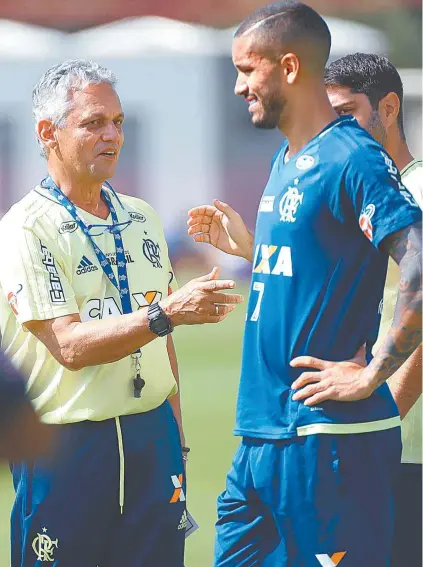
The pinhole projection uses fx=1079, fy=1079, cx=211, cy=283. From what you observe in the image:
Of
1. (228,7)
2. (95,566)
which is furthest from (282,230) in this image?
(228,7)

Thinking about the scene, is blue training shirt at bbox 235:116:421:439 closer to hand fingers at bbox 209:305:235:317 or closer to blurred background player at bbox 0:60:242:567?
hand fingers at bbox 209:305:235:317

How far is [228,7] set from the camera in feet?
64.9

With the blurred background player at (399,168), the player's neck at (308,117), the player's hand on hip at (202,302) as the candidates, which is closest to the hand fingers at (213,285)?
the player's hand on hip at (202,302)

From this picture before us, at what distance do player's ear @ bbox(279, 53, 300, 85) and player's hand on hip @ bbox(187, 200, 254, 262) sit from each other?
0.63 m

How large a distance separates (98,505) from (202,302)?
80 centimetres

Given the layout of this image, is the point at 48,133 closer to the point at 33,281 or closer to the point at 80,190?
the point at 80,190

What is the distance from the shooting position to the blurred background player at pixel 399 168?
3438 millimetres

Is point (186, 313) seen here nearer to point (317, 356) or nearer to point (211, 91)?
point (317, 356)

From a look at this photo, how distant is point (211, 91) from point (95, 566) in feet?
52.2

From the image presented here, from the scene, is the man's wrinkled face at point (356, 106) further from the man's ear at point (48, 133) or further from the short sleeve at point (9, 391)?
the short sleeve at point (9, 391)

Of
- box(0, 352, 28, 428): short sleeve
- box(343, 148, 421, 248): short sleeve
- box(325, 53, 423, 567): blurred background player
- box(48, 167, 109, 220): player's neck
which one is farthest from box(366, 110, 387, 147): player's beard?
box(0, 352, 28, 428): short sleeve

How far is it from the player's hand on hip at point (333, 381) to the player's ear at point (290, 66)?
2.45 ft

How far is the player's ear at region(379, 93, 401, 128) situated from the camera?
358 cm

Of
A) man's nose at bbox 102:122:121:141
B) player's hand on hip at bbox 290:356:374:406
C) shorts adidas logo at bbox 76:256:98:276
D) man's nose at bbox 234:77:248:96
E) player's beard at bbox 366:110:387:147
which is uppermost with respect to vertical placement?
man's nose at bbox 234:77:248:96
